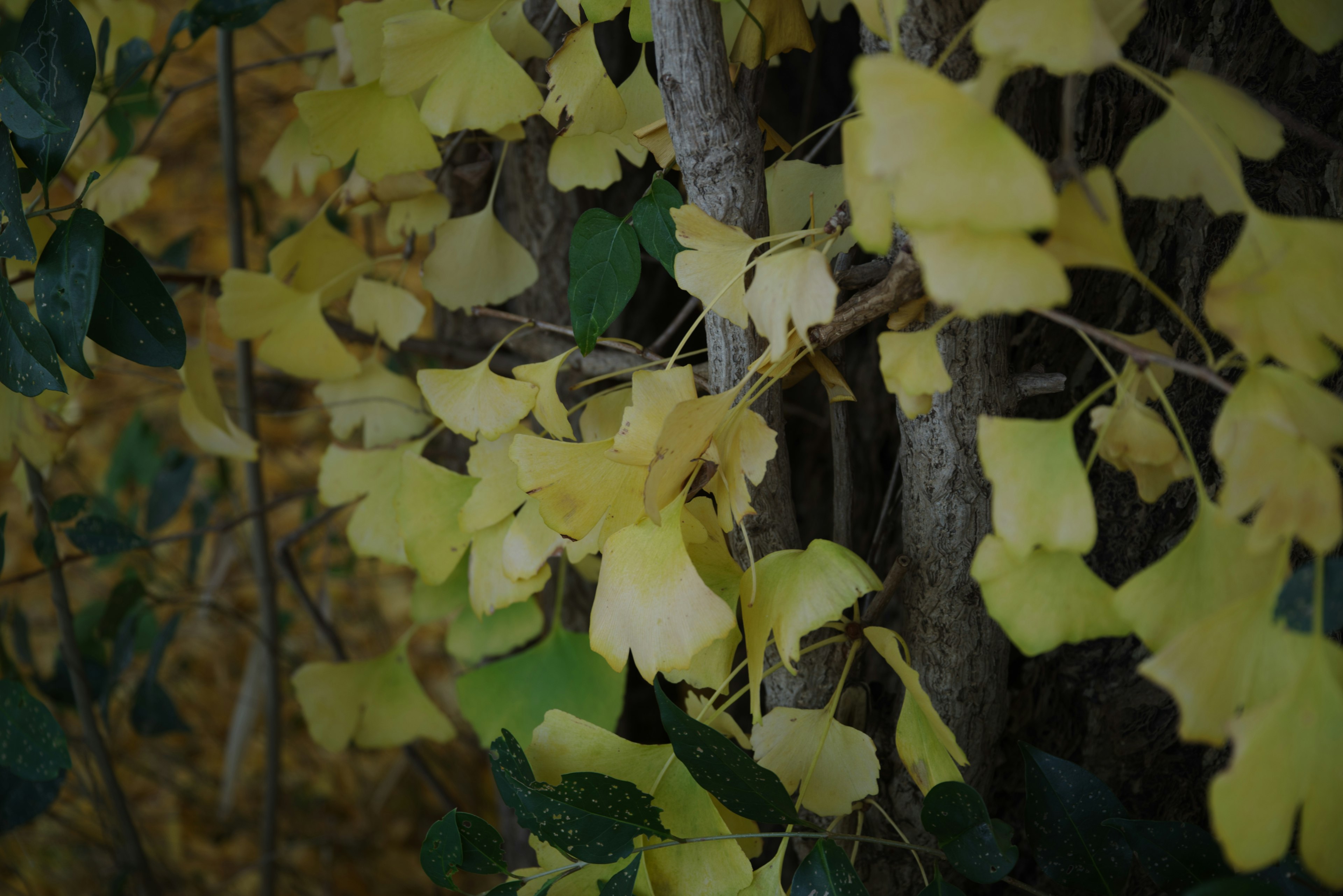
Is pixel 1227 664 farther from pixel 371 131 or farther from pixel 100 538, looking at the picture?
pixel 100 538

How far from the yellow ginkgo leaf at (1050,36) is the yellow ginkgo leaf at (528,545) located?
0.99ft

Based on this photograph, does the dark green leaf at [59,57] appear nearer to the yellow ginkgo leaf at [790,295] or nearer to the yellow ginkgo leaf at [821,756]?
the yellow ginkgo leaf at [790,295]

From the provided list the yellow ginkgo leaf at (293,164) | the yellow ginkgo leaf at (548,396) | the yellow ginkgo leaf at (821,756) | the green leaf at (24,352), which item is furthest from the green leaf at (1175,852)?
the yellow ginkgo leaf at (293,164)

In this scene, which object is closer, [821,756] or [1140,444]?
[1140,444]

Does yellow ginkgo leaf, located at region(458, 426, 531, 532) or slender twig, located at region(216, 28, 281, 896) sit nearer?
yellow ginkgo leaf, located at region(458, 426, 531, 532)

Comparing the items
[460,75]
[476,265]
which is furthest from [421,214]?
[460,75]

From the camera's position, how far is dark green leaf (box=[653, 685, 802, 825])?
358mm

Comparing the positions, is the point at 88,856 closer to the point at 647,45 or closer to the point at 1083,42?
the point at 647,45

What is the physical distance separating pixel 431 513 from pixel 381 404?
0.59 ft

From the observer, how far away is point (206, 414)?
22.1 inches

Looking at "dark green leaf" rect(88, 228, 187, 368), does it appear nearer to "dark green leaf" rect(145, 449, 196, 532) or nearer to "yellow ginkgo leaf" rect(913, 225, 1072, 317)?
"yellow ginkgo leaf" rect(913, 225, 1072, 317)

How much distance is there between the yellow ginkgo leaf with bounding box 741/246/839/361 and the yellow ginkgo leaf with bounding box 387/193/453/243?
335 mm

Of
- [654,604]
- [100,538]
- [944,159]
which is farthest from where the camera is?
[100,538]

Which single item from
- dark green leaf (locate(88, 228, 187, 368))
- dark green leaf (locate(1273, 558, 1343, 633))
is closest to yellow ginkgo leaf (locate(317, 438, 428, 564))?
dark green leaf (locate(88, 228, 187, 368))
